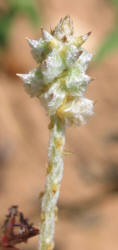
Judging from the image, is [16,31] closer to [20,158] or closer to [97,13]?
[97,13]

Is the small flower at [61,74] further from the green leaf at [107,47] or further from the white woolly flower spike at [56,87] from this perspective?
the green leaf at [107,47]

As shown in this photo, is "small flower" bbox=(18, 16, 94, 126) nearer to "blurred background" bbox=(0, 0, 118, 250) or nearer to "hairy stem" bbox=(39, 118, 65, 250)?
"hairy stem" bbox=(39, 118, 65, 250)

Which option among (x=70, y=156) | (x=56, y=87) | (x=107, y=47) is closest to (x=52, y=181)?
(x=56, y=87)

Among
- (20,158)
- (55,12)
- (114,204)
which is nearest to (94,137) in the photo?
(20,158)

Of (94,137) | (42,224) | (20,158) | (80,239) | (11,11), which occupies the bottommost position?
(42,224)

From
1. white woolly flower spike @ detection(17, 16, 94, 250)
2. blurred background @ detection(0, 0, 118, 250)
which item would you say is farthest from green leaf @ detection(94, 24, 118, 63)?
white woolly flower spike @ detection(17, 16, 94, 250)
